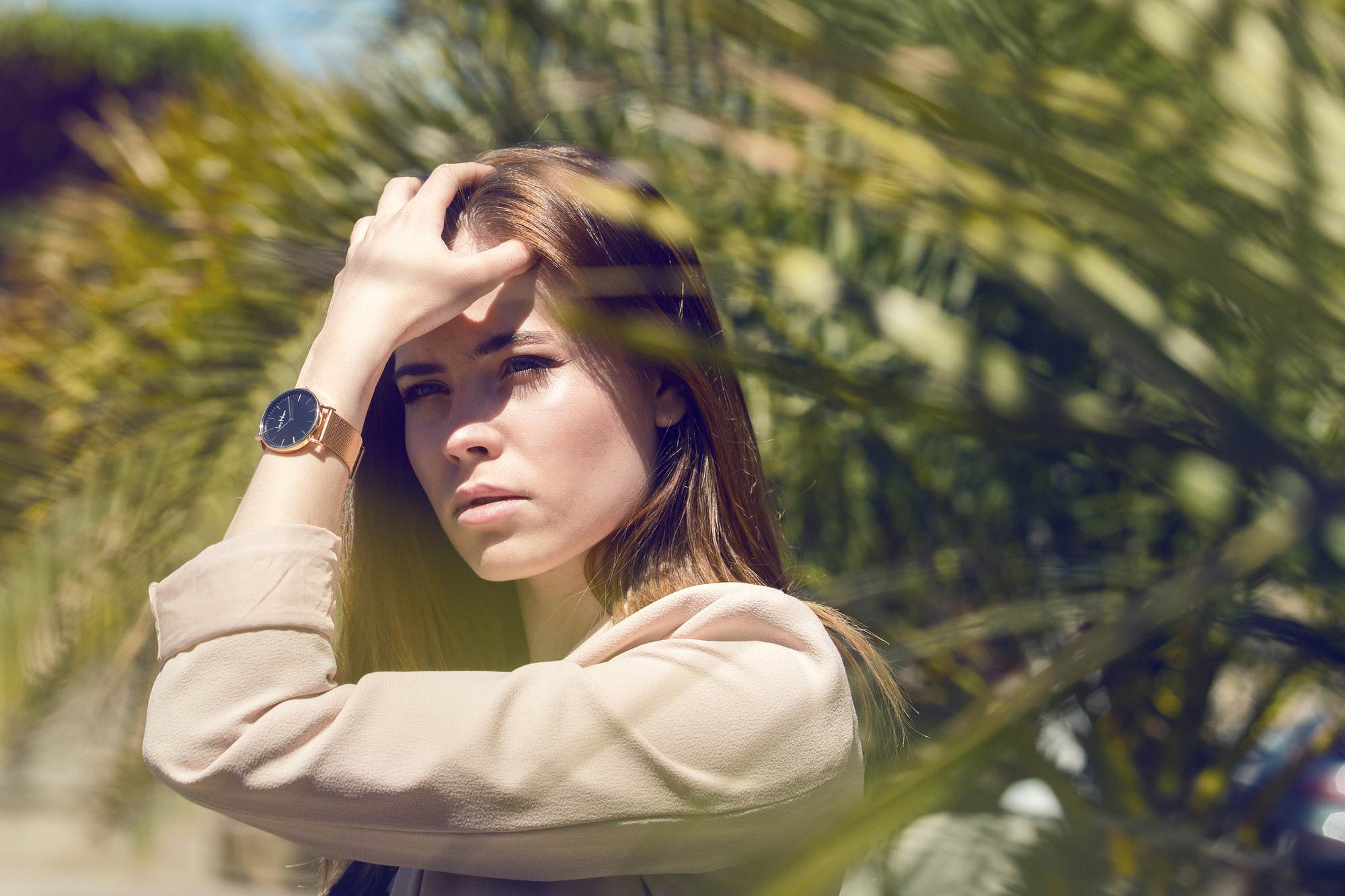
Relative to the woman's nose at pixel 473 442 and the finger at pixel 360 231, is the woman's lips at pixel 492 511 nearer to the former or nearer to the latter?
the woman's nose at pixel 473 442

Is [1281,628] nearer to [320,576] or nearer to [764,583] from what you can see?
[320,576]

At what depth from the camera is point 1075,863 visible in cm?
41

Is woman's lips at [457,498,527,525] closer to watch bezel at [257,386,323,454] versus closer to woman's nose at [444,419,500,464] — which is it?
woman's nose at [444,419,500,464]

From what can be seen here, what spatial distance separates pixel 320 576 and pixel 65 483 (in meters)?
1.76

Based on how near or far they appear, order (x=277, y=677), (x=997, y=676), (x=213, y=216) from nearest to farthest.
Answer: (x=277, y=677) < (x=997, y=676) < (x=213, y=216)

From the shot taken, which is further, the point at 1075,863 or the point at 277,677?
the point at 277,677

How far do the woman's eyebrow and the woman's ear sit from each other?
0.15 meters

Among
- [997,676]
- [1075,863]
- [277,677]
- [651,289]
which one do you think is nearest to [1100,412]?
[1075,863]

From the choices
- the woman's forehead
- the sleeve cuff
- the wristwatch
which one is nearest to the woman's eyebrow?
the woman's forehead

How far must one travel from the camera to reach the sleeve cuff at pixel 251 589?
3.18 ft

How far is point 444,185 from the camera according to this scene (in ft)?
4.10

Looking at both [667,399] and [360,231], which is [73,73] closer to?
[360,231]

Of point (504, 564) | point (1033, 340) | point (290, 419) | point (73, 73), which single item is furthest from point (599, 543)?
point (73, 73)

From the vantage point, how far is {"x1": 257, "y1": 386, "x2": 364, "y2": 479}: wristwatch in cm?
108
